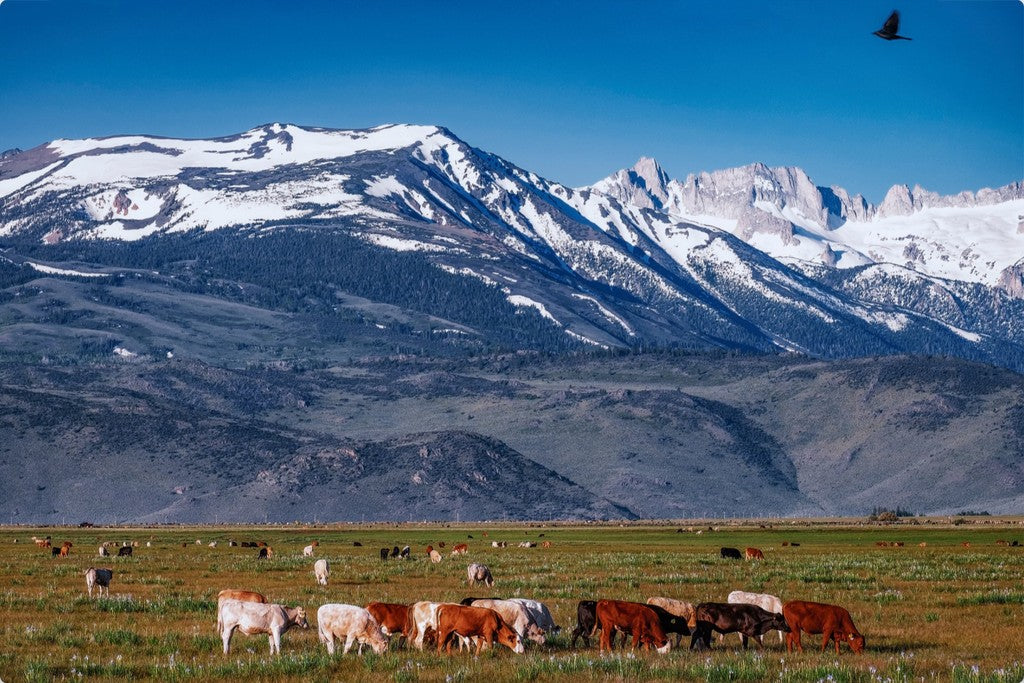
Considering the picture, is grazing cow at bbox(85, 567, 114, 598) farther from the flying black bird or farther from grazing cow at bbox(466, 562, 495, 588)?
the flying black bird

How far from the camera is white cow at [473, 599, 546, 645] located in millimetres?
32875

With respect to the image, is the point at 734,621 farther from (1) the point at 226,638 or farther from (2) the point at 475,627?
(1) the point at 226,638

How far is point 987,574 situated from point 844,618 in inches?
940

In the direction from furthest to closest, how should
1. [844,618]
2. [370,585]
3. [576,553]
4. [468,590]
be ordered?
[576,553] → [370,585] → [468,590] → [844,618]

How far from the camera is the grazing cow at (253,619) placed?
32188 millimetres

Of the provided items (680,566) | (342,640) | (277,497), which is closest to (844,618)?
(342,640)

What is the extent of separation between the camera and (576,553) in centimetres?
7838

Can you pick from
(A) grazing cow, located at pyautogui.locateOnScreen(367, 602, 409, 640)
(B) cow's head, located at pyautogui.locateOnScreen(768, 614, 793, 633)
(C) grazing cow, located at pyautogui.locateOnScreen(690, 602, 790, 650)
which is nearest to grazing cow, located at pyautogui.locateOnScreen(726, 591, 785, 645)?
(C) grazing cow, located at pyautogui.locateOnScreen(690, 602, 790, 650)

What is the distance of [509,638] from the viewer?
32.2m

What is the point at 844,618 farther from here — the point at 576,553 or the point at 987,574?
the point at 576,553

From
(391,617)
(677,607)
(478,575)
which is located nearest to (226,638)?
(391,617)

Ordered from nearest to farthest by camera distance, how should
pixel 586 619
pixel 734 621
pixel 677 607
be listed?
pixel 586 619, pixel 734 621, pixel 677 607

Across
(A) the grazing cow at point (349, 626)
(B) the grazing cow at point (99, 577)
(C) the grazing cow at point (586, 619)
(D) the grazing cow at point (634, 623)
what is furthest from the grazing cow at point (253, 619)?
(B) the grazing cow at point (99, 577)

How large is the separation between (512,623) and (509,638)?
126 centimetres
